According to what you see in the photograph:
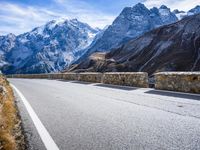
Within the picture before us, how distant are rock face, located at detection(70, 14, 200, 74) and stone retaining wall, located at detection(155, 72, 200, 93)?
205ft

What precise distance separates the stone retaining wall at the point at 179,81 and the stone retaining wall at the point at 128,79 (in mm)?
1488

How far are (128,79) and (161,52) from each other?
77.9 meters

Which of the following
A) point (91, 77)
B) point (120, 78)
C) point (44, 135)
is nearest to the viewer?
Answer: point (44, 135)

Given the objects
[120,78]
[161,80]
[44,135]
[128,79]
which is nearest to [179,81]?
[161,80]

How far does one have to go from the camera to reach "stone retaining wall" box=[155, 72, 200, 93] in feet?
40.2

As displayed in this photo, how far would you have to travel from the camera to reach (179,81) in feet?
43.4

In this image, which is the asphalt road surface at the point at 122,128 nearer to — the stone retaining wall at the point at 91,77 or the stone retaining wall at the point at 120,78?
the stone retaining wall at the point at 120,78

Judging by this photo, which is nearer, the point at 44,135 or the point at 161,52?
the point at 44,135

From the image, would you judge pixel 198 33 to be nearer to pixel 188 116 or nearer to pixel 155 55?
pixel 155 55

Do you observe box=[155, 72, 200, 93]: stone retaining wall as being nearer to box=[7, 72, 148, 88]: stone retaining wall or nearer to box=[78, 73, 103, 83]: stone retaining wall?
box=[7, 72, 148, 88]: stone retaining wall

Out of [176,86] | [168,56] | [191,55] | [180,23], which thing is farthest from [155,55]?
[176,86]

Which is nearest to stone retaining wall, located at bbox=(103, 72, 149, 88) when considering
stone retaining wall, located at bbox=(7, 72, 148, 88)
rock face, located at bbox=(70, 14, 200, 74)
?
stone retaining wall, located at bbox=(7, 72, 148, 88)

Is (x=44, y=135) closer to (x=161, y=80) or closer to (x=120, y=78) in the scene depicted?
(x=161, y=80)

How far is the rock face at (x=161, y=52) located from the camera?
265 feet
